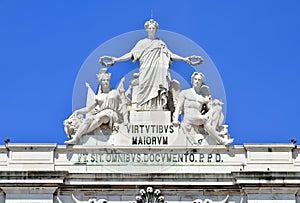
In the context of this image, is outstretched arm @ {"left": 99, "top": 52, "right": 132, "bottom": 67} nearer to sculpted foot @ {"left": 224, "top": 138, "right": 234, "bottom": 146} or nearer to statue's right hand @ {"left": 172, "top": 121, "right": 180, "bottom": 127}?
statue's right hand @ {"left": 172, "top": 121, "right": 180, "bottom": 127}

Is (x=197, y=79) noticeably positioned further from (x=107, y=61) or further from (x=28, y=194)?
(x=28, y=194)

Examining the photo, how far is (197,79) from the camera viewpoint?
43094 millimetres

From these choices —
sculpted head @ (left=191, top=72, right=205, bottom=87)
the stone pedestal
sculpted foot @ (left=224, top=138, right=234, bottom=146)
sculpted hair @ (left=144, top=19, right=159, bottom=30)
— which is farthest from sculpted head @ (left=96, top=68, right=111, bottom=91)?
sculpted foot @ (left=224, top=138, right=234, bottom=146)

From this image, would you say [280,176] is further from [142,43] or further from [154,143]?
[142,43]

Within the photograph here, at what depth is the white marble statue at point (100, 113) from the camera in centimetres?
4219

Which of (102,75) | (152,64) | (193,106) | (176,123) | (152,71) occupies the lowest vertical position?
(176,123)

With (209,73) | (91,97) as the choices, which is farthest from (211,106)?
(91,97)

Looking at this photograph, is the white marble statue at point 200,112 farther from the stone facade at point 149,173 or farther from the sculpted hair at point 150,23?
the sculpted hair at point 150,23

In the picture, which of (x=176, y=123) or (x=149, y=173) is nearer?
(x=149, y=173)

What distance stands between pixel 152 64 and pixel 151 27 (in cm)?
160

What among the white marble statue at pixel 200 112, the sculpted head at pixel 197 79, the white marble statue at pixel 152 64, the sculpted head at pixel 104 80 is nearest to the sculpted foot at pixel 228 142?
the white marble statue at pixel 200 112

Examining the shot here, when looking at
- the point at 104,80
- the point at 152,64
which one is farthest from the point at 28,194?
the point at 152,64

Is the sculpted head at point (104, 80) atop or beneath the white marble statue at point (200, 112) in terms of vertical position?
atop

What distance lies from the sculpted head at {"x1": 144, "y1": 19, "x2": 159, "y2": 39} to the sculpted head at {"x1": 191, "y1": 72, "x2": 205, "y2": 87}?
2.58 metres
